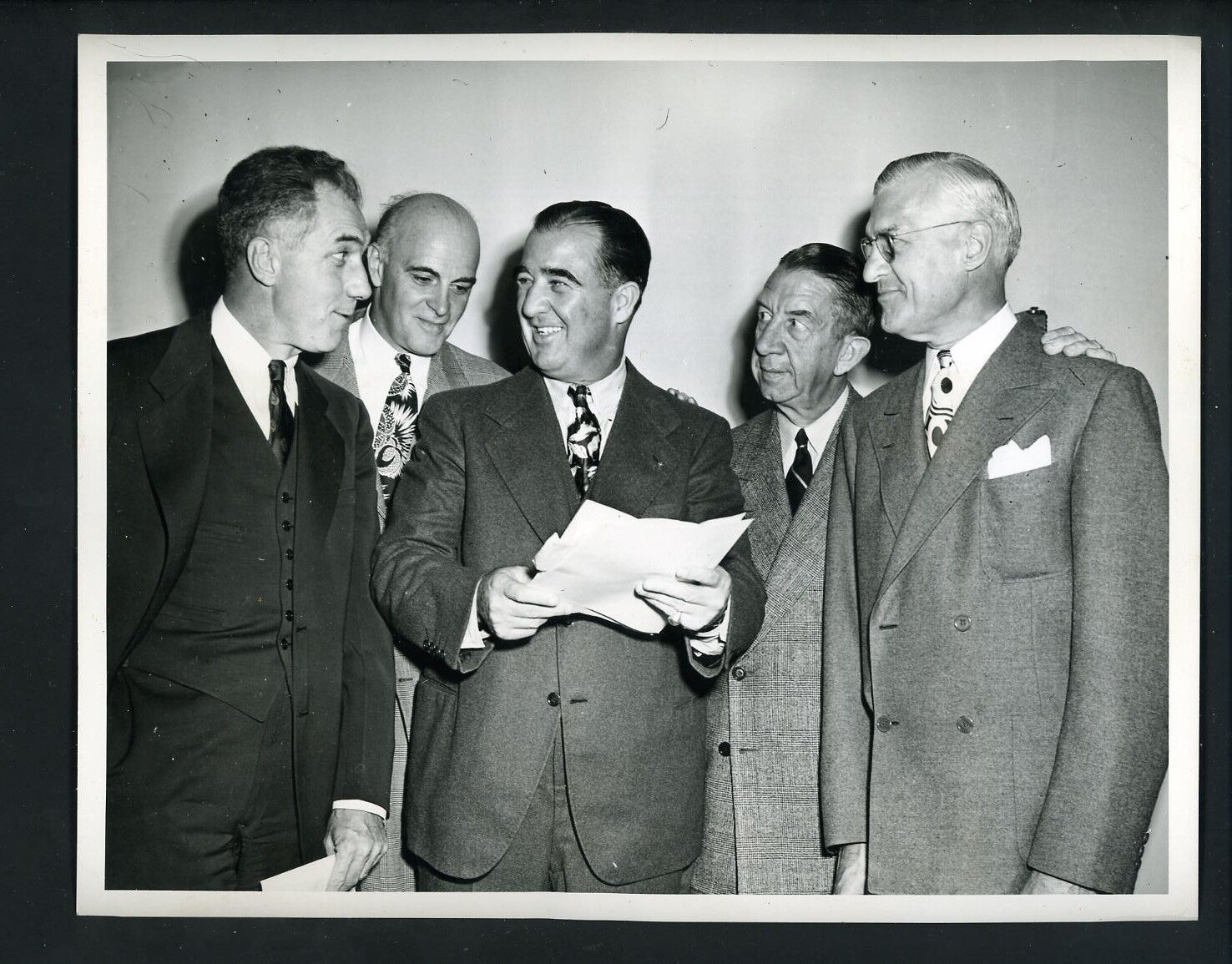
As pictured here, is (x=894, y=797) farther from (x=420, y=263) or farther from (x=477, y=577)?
(x=420, y=263)

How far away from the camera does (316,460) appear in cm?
267

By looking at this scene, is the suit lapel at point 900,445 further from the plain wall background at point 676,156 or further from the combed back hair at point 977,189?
the combed back hair at point 977,189

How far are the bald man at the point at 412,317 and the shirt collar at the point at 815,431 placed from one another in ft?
2.22

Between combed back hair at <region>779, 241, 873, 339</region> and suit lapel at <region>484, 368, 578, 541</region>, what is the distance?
691mm

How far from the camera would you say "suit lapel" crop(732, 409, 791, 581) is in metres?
2.71

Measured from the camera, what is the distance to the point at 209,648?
2.62 m

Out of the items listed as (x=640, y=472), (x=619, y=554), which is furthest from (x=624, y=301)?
(x=619, y=554)

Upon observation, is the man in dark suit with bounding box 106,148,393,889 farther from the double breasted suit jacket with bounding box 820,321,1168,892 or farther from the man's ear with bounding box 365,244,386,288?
the double breasted suit jacket with bounding box 820,321,1168,892

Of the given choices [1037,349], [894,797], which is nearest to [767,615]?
[894,797]

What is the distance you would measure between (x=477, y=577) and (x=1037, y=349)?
1331mm

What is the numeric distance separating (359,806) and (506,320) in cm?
118

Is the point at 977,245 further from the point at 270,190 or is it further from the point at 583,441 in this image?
the point at 270,190

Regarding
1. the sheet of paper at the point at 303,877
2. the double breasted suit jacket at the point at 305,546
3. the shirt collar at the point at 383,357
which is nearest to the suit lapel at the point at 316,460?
the double breasted suit jacket at the point at 305,546

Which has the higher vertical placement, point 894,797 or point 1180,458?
point 1180,458
